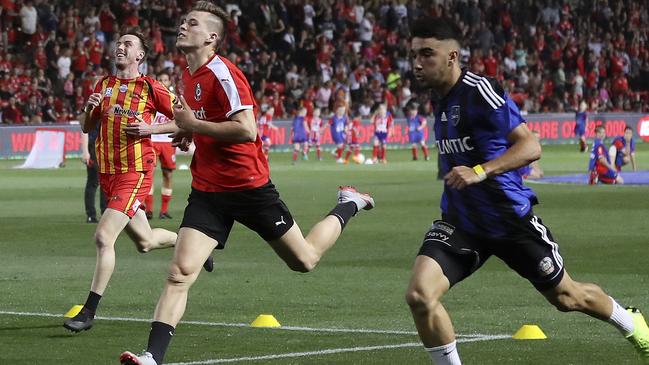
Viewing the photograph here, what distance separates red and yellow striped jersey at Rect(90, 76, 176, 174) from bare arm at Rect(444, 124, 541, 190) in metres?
4.71

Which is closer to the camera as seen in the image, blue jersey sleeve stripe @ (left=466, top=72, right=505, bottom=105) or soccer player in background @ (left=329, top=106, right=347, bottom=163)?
blue jersey sleeve stripe @ (left=466, top=72, right=505, bottom=105)

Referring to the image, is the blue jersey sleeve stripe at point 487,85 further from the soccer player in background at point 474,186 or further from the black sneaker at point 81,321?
the black sneaker at point 81,321

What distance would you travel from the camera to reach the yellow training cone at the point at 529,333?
10.6 meters

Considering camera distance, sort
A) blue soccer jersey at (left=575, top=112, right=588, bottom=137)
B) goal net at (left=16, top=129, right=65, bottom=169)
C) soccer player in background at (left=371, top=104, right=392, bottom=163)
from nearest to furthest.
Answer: goal net at (left=16, top=129, right=65, bottom=169)
soccer player in background at (left=371, top=104, right=392, bottom=163)
blue soccer jersey at (left=575, top=112, right=588, bottom=137)

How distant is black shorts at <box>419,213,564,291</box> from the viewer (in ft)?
27.6

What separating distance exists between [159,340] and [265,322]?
8.69 feet

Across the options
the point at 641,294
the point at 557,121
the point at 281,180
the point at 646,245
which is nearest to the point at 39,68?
the point at 281,180

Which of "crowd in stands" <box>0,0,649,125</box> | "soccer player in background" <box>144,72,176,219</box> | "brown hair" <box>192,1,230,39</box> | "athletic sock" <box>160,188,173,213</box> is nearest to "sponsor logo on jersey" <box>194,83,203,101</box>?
"brown hair" <box>192,1,230,39</box>

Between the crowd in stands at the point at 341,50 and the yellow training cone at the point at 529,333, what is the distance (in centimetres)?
2844

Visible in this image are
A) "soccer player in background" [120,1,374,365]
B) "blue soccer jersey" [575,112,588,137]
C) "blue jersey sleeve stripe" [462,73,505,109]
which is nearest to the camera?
"blue jersey sleeve stripe" [462,73,505,109]

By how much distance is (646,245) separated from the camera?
57.7ft

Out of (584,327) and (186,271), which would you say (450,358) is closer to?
(186,271)

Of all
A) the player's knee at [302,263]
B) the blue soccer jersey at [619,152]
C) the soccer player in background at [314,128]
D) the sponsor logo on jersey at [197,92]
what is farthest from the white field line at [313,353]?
the soccer player in background at [314,128]

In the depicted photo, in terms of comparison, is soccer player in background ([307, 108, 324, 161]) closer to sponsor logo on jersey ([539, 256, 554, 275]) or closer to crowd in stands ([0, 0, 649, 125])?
crowd in stands ([0, 0, 649, 125])
